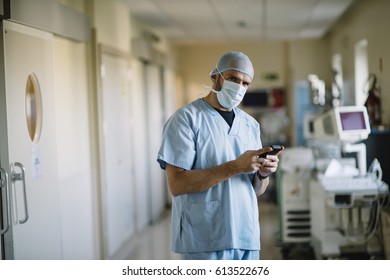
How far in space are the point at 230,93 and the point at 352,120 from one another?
1.69 metres

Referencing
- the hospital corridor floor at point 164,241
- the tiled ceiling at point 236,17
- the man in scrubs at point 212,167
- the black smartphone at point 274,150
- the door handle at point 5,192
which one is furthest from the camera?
the tiled ceiling at point 236,17

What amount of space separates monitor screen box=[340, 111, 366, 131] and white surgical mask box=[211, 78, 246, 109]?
161 cm

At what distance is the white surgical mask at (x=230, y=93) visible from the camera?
2.11 m

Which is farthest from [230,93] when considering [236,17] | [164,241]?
[236,17]

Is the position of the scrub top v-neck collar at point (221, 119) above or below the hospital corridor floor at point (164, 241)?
above

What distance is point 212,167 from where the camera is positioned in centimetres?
204

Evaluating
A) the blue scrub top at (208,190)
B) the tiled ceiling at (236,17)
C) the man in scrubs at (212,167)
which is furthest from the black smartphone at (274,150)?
the tiled ceiling at (236,17)

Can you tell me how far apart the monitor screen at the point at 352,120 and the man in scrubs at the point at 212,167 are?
1.54 m

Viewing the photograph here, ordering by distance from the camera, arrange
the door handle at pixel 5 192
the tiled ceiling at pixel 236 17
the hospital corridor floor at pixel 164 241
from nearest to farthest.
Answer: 1. the door handle at pixel 5 192
2. the hospital corridor floor at pixel 164 241
3. the tiled ceiling at pixel 236 17

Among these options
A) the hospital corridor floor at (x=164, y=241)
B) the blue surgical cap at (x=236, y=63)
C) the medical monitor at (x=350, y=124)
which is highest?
the blue surgical cap at (x=236, y=63)

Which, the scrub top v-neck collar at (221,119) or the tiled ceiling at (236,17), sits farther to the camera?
the tiled ceiling at (236,17)

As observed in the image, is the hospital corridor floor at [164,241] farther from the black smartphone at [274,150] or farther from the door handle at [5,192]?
the black smartphone at [274,150]

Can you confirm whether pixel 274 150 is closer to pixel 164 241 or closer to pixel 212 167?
pixel 212 167
